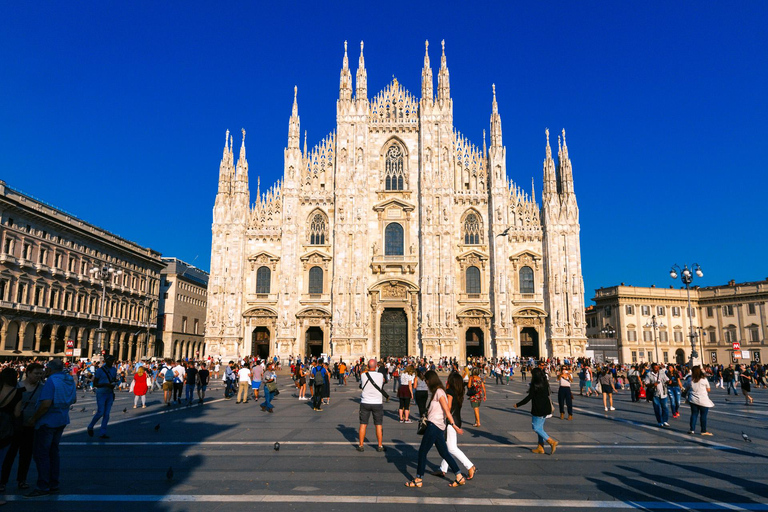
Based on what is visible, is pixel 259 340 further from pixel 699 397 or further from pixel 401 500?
pixel 401 500

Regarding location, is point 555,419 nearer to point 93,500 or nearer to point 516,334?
point 93,500

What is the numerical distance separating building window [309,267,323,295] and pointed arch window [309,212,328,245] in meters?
2.33

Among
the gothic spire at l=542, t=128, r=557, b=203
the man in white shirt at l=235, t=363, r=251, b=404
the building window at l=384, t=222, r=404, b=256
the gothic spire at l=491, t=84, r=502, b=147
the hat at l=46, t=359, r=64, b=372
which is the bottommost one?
the man in white shirt at l=235, t=363, r=251, b=404

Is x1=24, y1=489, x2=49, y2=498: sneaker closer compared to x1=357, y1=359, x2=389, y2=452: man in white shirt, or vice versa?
x1=24, y1=489, x2=49, y2=498: sneaker

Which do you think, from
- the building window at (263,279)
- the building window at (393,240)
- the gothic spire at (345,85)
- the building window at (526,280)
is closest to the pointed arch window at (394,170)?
the building window at (393,240)

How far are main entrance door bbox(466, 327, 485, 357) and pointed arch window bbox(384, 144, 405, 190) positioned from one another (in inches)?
536

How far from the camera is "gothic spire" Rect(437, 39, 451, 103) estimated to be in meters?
47.5

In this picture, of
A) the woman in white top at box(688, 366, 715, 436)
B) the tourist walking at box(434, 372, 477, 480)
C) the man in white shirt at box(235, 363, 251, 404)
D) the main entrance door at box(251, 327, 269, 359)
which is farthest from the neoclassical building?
the tourist walking at box(434, 372, 477, 480)

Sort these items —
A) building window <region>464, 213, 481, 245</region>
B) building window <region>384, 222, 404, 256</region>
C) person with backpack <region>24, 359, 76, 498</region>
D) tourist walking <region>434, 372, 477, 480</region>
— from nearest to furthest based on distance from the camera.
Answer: person with backpack <region>24, 359, 76, 498</region> → tourist walking <region>434, 372, 477, 480</region> → building window <region>464, 213, 481, 245</region> → building window <region>384, 222, 404, 256</region>

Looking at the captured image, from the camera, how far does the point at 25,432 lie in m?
7.51

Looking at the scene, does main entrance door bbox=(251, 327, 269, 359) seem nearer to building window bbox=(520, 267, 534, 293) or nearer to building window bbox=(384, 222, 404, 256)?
building window bbox=(384, 222, 404, 256)

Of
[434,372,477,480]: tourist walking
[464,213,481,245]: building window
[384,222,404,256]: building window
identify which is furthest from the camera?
[384,222,404,256]: building window

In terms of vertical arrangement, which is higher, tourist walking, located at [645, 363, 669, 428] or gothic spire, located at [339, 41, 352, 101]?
gothic spire, located at [339, 41, 352, 101]

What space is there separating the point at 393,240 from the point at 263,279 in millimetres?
11413
